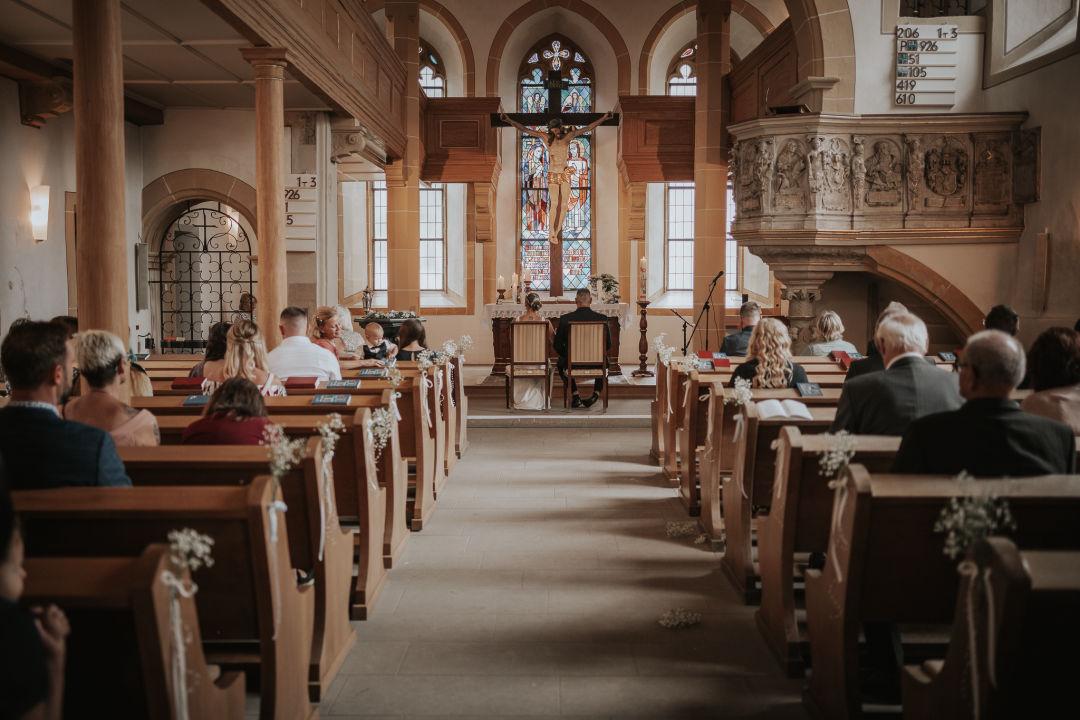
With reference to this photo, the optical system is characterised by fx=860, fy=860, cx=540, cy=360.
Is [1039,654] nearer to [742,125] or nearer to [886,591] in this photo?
[886,591]

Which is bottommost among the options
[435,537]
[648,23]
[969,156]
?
[435,537]

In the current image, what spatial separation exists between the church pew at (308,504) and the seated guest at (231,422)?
0.59 feet

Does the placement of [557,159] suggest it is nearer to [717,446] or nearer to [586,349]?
[586,349]

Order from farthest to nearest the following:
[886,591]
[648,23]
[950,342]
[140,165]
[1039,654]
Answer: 1. [648,23]
2. [140,165]
3. [950,342]
4. [886,591]
5. [1039,654]

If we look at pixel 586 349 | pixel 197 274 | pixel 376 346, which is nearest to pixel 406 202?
pixel 197 274

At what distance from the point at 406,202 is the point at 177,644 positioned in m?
11.1

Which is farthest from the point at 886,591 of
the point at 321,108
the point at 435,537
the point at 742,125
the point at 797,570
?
the point at 321,108

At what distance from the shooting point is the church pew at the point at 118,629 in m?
1.62

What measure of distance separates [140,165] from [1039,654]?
1168 centimetres

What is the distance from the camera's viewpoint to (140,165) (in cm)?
1109

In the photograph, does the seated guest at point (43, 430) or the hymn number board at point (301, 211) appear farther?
the hymn number board at point (301, 211)

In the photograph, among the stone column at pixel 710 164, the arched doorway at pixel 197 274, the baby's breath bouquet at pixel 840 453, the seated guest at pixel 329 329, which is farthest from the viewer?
the stone column at pixel 710 164

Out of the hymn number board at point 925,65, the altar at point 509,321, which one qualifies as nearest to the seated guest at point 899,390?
the hymn number board at point 925,65

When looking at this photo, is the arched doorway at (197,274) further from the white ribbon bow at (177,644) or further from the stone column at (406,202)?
the white ribbon bow at (177,644)
